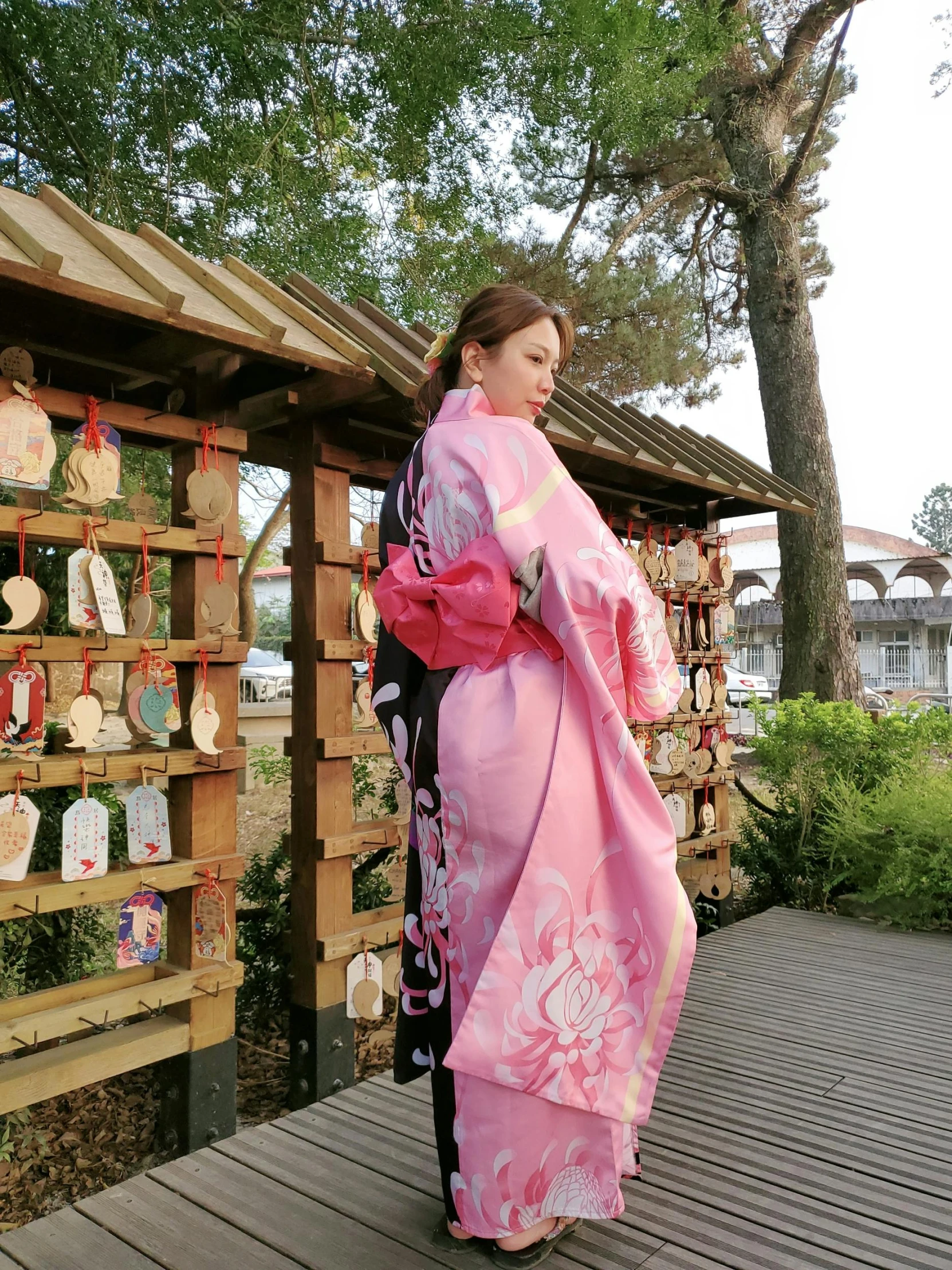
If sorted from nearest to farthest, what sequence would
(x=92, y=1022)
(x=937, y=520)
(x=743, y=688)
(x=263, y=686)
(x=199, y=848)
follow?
(x=92, y=1022) < (x=199, y=848) < (x=263, y=686) < (x=743, y=688) < (x=937, y=520)

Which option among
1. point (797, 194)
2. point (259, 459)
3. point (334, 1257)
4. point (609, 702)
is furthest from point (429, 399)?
point (797, 194)

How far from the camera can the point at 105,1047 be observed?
229 centimetres

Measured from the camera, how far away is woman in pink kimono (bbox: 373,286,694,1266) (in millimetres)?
1619

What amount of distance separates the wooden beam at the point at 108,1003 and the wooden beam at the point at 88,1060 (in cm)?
5

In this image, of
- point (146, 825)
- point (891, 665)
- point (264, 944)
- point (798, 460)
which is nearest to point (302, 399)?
point (146, 825)

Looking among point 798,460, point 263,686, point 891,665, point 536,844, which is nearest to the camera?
point 536,844

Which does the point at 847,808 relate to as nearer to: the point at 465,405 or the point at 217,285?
the point at 465,405

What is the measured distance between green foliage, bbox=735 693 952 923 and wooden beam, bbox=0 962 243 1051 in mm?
3198

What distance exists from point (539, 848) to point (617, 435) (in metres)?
2.12

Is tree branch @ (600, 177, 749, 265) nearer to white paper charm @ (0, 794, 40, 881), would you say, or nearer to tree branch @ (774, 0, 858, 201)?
tree branch @ (774, 0, 858, 201)

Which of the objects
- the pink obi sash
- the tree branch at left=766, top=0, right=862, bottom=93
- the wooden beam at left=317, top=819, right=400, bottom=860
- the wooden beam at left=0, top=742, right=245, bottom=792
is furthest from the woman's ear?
the tree branch at left=766, top=0, right=862, bottom=93

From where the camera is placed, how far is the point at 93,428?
233 cm

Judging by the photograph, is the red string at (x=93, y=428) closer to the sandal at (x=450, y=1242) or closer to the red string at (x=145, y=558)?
the red string at (x=145, y=558)

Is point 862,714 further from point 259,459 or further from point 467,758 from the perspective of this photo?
point 467,758
